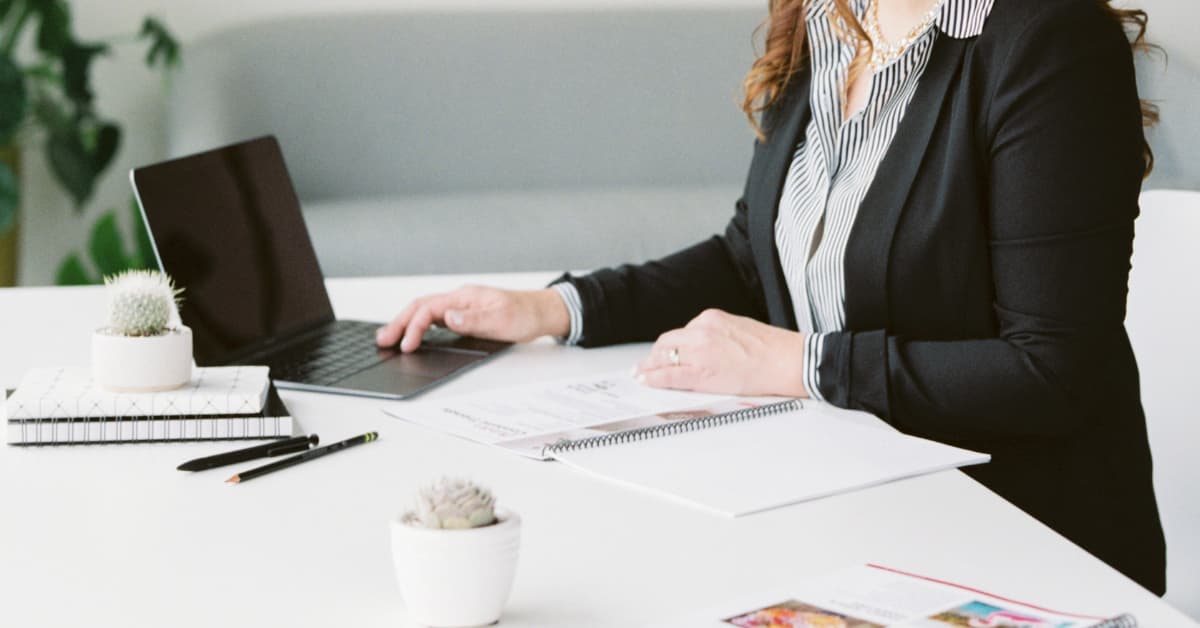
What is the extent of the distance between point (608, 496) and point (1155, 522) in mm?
624

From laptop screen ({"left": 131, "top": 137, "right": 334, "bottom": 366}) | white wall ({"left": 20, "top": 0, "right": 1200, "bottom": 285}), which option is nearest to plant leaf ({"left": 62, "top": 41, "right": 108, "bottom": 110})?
white wall ({"left": 20, "top": 0, "right": 1200, "bottom": 285})

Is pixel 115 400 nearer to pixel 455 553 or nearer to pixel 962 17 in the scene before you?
pixel 455 553

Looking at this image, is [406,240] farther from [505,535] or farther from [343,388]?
[505,535]

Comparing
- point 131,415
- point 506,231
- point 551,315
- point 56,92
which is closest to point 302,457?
point 131,415

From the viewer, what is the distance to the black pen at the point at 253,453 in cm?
90

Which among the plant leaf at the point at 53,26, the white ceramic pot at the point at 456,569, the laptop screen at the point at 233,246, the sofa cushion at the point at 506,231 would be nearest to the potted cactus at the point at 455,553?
the white ceramic pot at the point at 456,569

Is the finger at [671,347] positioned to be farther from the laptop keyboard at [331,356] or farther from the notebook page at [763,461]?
the laptop keyboard at [331,356]

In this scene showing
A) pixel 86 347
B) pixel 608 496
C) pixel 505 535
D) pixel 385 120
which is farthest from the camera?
pixel 385 120

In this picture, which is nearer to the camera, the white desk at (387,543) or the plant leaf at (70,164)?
the white desk at (387,543)

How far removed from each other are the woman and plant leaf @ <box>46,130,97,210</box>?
254cm

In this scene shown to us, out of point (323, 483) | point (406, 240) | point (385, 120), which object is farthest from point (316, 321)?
point (385, 120)

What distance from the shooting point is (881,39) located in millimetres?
1363

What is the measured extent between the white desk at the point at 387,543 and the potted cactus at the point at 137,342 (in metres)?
0.05

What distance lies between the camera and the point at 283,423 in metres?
0.98
